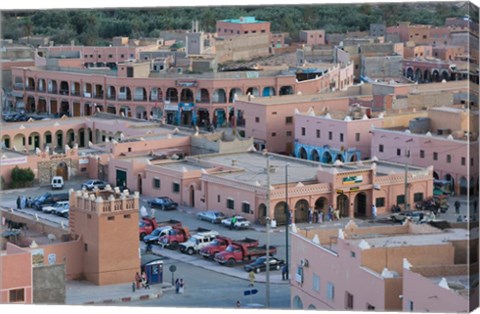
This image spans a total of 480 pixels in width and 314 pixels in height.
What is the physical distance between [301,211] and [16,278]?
7.66 meters

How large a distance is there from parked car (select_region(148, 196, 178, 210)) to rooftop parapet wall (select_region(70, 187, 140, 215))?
5.20 m

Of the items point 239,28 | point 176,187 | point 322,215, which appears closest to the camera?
point 322,215

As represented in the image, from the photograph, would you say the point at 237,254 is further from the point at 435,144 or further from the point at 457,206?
the point at 435,144

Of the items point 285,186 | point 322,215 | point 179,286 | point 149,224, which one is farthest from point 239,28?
point 179,286

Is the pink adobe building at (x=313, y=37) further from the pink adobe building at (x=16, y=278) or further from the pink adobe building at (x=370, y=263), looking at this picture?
the pink adobe building at (x=16, y=278)

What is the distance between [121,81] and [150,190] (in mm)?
10073

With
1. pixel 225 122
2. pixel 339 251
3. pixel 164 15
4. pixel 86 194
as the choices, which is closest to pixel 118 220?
pixel 86 194

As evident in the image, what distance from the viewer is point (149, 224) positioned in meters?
24.0

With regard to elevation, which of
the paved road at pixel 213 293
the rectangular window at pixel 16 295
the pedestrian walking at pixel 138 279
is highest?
the rectangular window at pixel 16 295

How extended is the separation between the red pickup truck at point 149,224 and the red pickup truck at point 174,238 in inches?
16.3

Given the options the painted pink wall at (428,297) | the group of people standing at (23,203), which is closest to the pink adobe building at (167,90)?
the group of people standing at (23,203)

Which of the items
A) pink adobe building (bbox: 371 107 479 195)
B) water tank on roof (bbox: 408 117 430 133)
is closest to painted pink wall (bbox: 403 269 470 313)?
pink adobe building (bbox: 371 107 479 195)

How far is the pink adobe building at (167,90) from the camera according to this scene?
1432 inches

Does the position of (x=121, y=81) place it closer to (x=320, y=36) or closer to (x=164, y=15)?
(x=320, y=36)
